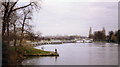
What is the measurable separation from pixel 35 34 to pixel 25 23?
1380 millimetres

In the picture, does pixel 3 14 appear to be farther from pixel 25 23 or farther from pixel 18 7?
pixel 25 23

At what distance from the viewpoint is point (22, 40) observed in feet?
41.5

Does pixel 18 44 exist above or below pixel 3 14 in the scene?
below

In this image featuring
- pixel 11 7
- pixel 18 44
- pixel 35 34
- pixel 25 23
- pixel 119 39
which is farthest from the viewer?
pixel 119 39

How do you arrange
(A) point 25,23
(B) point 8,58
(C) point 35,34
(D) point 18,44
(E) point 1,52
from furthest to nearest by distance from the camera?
1. (C) point 35,34
2. (A) point 25,23
3. (D) point 18,44
4. (B) point 8,58
5. (E) point 1,52

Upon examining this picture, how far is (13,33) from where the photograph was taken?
33.8 ft

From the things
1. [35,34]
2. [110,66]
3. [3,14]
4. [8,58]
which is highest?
[3,14]

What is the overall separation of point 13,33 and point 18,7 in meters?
1.41

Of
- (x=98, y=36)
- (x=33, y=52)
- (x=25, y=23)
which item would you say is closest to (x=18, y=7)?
(x=25, y=23)

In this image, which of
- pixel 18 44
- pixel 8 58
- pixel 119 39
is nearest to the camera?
pixel 8 58

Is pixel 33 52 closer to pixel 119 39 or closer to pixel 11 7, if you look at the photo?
pixel 11 7

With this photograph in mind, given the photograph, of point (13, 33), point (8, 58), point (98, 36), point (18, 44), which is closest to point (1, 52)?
point (8, 58)

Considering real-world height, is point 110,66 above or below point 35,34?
below

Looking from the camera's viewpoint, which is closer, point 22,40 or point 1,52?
point 1,52
